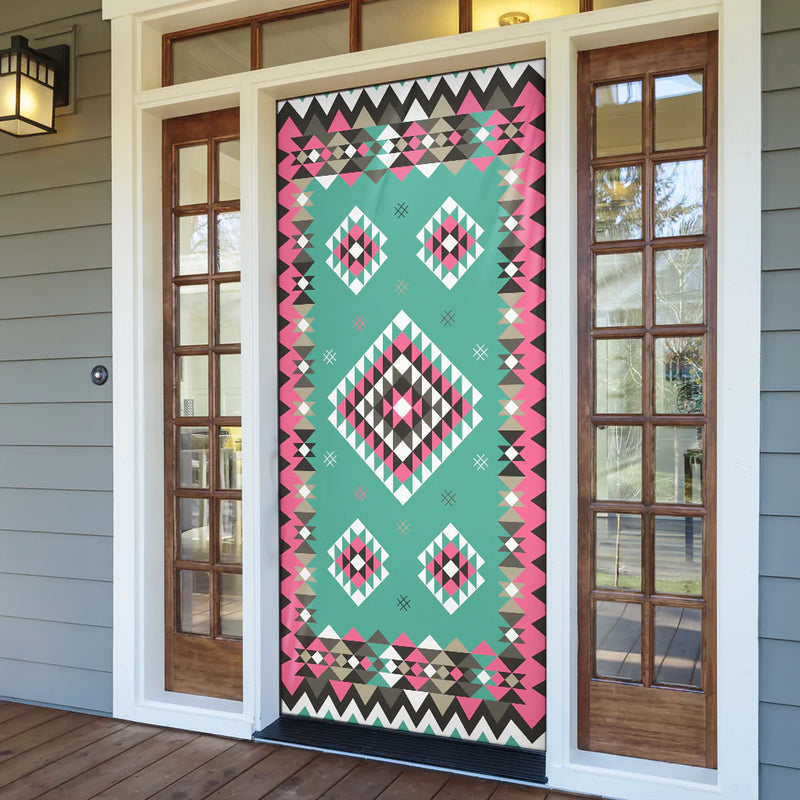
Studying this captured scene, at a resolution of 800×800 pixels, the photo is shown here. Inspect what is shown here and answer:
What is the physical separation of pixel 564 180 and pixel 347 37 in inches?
41.0

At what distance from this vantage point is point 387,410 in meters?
2.94

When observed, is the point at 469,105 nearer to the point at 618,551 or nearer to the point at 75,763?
the point at 618,551

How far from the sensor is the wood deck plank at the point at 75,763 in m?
2.59

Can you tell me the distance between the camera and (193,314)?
3.25 m

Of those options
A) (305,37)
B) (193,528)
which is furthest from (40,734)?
(305,37)

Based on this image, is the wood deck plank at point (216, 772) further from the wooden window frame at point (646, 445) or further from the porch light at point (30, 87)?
the porch light at point (30, 87)

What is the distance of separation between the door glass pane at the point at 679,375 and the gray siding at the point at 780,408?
0.22m

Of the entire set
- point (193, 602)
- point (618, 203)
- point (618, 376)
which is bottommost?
point (193, 602)

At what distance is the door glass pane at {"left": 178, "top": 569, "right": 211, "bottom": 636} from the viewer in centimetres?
320

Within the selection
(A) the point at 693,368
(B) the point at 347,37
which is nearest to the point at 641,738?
(A) the point at 693,368

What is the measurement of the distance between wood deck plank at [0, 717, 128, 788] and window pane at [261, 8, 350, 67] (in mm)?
2707

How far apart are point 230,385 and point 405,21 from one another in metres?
1.54

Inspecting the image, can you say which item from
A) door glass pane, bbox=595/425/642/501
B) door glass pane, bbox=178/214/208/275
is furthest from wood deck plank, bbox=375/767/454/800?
door glass pane, bbox=178/214/208/275

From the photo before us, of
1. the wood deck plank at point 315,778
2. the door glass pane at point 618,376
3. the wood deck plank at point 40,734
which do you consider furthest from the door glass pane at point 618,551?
the wood deck plank at point 40,734
